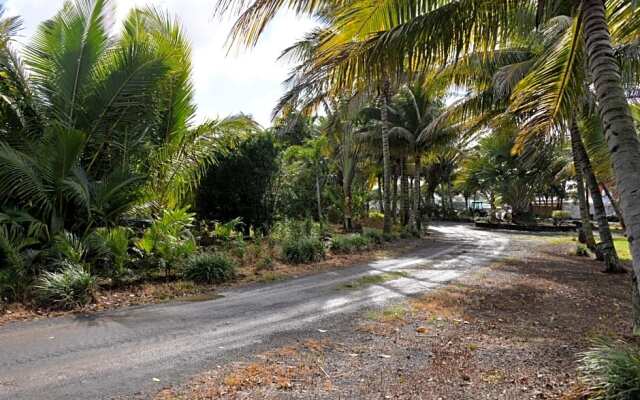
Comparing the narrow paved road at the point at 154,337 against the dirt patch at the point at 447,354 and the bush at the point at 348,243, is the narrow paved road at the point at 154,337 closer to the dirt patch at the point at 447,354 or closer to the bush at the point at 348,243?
the dirt patch at the point at 447,354

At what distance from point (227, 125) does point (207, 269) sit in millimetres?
4551

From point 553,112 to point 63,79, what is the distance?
9.22 m

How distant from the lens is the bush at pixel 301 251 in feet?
35.7

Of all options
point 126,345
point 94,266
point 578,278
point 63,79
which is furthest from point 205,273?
point 578,278

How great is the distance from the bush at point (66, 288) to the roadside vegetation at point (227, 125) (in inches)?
1.1

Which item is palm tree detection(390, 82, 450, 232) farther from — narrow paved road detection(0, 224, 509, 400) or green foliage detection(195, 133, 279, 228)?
narrow paved road detection(0, 224, 509, 400)

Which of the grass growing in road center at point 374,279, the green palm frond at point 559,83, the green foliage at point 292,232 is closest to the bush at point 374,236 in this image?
the green foliage at point 292,232

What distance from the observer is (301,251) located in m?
10.9

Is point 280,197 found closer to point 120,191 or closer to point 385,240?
point 385,240

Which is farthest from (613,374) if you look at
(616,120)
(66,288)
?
(66,288)

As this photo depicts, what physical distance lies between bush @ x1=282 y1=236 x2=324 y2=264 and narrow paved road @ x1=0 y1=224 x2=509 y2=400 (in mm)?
2577

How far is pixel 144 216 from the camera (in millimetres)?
9570

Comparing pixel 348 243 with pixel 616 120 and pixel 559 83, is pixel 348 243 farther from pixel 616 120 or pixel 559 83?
pixel 616 120

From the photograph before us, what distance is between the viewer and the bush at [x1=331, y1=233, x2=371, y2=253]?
1306 cm
